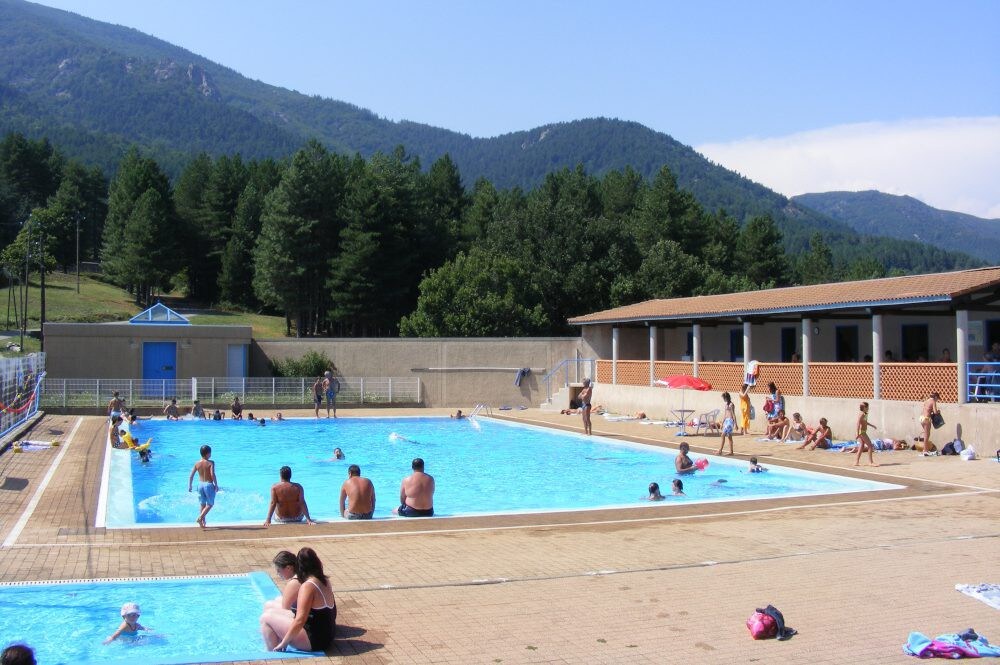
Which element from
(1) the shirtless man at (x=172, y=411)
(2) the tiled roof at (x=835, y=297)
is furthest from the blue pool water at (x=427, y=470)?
(2) the tiled roof at (x=835, y=297)

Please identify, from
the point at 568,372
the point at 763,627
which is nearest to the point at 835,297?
the point at 568,372

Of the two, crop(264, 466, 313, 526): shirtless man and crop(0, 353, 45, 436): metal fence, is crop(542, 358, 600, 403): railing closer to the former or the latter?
crop(0, 353, 45, 436): metal fence

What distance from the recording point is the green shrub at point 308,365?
37.7 m

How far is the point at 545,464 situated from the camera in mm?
22906

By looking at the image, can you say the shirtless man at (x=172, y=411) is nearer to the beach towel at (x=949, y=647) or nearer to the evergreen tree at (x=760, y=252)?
the beach towel at (x=949, y=647)

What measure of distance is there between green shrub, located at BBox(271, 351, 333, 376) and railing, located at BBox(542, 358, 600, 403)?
9.59m

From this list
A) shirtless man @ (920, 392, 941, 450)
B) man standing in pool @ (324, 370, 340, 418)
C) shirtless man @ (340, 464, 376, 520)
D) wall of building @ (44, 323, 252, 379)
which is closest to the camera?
shirtless man @ (340, 464, 376, 520)

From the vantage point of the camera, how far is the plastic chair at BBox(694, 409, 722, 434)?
83.6 ft

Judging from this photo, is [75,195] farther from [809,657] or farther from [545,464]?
[809,657]

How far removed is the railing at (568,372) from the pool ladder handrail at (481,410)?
2738 millimetres

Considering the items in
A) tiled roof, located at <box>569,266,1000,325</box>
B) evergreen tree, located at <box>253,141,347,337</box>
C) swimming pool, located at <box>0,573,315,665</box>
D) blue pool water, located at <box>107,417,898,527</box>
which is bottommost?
blue pool water, located at <box>107,417,898,527</box>

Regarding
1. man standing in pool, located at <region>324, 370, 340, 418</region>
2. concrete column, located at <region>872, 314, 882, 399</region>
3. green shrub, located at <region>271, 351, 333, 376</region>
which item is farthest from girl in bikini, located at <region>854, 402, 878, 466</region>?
green shrub, located at <region>271, 351, 333, 376</region>

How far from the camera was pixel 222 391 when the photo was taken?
3528 centimetres

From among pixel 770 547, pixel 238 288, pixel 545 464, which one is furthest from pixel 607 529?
pixel 238 288
